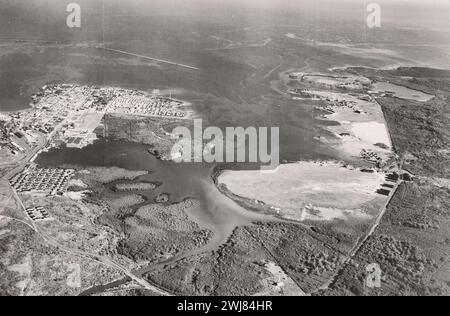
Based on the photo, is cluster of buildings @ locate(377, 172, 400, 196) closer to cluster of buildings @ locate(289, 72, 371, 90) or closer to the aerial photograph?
the aerial photograph

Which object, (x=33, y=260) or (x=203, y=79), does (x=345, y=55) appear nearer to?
(x=203, y=79)

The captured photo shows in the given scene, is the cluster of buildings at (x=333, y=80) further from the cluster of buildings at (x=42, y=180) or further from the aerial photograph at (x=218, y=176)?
the cluster of buildings at (x=42, y=180)

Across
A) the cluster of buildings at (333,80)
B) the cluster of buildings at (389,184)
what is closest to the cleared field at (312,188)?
the cluster of buildings at (389,184)

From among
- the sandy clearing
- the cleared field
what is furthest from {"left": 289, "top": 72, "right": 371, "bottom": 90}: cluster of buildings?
the cleared field

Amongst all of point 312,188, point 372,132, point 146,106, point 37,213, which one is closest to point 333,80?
point 372,132

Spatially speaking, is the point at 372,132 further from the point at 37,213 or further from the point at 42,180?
the point at 37,213
